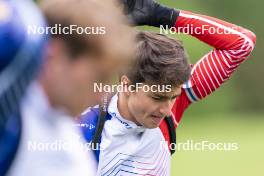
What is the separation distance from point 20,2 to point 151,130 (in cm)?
176

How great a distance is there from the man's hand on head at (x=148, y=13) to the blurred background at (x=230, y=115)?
23.3 ft

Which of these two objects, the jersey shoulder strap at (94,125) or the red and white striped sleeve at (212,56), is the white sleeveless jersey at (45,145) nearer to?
A: the jersey shoulder strap at (94,125)

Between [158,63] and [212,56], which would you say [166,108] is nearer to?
Answer: [158,63]

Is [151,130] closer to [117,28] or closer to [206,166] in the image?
[117,28]

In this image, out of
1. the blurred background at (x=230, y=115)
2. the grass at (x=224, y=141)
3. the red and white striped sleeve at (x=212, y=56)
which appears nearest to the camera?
the red and white striped sleeve at (x=212, y=56)

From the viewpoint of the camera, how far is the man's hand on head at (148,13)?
2.94 meters

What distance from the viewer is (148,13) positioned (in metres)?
3.01

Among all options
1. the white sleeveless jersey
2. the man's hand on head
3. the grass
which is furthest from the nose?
the grass

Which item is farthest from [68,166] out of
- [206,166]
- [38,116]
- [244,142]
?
[244,142]

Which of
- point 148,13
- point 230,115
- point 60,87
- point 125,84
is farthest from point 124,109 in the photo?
point 230,115

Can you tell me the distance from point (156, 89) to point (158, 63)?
0.12 meters

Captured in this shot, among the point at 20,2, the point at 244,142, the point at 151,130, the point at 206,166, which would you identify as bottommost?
the point at 20,2

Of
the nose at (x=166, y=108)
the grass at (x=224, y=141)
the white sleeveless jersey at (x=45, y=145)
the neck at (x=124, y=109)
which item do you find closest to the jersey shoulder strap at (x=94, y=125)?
the neck at (x=124, y=109)

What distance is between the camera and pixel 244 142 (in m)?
13.9
